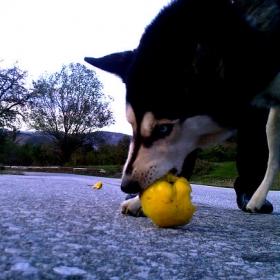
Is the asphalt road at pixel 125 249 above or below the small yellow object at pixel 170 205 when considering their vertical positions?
below

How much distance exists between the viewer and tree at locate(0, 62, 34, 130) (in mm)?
29719

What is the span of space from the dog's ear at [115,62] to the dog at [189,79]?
46 centimetres

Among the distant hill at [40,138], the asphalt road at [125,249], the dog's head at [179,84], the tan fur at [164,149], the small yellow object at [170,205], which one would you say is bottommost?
the asphalt road at [125,249]

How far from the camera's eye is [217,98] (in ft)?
9.56

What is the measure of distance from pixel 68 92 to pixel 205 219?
35.5 metres

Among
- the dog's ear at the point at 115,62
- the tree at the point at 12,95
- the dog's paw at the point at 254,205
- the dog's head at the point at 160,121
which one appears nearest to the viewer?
the dog's head at the point at 160,121

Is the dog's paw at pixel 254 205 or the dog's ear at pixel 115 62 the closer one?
the dog's ear at pixel 115 62

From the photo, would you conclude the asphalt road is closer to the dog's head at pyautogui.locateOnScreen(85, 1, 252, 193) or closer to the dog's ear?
the dog's head at pyautogui.locateOnScreen(85, 1, 252, 193)

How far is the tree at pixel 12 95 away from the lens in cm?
2972

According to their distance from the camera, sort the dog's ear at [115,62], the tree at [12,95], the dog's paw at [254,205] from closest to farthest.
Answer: the dog's ear at [115,62]
the dog's paw at [254,205]
the tree at [12,95]

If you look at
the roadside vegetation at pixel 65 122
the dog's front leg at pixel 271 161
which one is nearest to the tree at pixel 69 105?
the roadside vegetation at pixel 65 122

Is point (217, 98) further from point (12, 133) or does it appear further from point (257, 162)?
point (12, 133)

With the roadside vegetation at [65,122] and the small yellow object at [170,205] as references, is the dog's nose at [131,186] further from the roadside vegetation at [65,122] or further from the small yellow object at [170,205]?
the roadside vegetation at [65,122]

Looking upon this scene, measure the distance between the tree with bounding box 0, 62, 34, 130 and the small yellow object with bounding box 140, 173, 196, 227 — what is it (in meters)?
29.0
